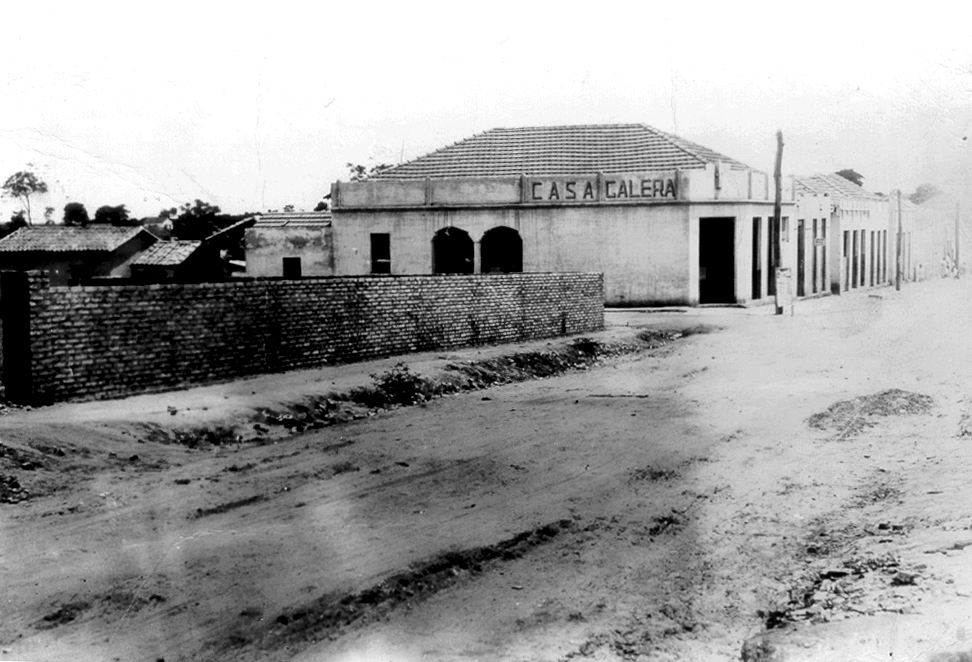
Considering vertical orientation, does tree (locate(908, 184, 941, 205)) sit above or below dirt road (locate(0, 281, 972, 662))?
above

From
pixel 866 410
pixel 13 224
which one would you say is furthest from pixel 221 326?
pixel 13 224

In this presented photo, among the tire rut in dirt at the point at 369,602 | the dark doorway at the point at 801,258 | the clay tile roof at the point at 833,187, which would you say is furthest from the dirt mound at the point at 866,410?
the clay tile roof at the point at 833,187

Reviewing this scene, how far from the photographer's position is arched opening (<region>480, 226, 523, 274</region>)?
38188 millimetres

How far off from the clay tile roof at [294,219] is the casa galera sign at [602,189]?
29.8 ft

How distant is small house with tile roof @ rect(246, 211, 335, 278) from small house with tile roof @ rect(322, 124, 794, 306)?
0.91 ft

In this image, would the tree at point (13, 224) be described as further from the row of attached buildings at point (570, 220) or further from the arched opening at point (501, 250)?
the arched opening at point (501, 250)

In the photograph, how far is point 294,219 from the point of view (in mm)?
42938

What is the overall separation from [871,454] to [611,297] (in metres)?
25.1

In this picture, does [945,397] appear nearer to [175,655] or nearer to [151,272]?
[175,655]

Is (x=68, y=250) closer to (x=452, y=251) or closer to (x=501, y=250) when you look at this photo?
(x=452, y=251)

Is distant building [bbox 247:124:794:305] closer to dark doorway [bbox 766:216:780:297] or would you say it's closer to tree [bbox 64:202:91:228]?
dark doorway [bbox 766:216:780:297]

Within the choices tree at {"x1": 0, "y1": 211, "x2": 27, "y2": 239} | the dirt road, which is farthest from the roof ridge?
tree at {"x1": 0, "y1": 211, "x2": 27, "y2": 239}

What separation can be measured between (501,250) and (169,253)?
65.5ft

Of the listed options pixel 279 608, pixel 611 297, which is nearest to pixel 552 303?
pixel 611 297
